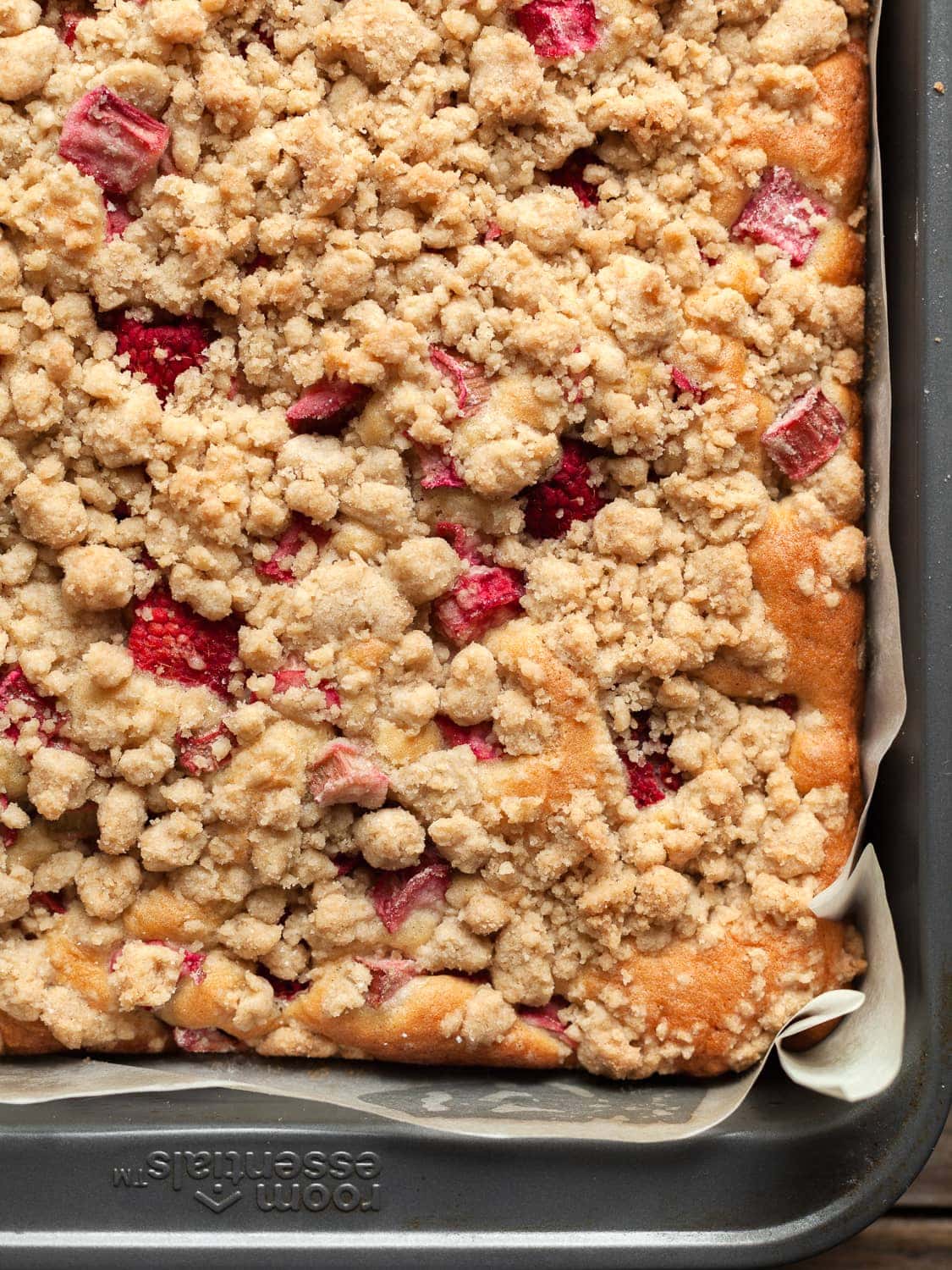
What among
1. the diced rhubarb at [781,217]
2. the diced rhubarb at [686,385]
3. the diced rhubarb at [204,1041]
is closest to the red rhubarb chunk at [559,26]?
the diced rhubarb at [781,217]

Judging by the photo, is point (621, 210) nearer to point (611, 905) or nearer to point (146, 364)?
point (146, 364)

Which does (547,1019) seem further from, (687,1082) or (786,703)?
(786,703)

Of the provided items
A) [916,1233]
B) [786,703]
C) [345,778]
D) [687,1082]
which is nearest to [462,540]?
[345,778]

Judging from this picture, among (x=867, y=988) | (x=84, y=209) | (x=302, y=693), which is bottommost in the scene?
(x=867, y=988)

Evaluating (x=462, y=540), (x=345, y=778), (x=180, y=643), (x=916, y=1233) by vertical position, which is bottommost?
(x=916, y=1233)

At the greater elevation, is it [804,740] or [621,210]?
[621,210]

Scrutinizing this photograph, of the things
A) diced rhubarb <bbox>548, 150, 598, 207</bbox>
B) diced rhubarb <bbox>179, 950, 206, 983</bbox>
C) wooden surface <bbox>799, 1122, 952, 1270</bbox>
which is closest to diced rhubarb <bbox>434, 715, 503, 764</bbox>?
diced rhubarb <bbox>179, 950, 206, 983</bbox>

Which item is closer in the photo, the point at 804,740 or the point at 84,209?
the point at 84,209

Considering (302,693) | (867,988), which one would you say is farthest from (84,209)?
(867,988)

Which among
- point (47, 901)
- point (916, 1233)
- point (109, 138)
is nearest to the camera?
point (109, 138)
